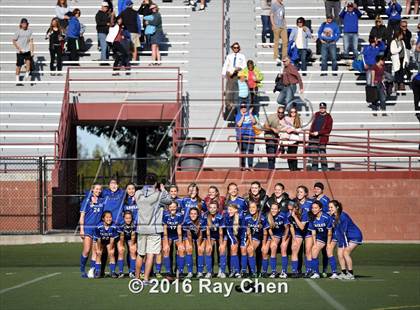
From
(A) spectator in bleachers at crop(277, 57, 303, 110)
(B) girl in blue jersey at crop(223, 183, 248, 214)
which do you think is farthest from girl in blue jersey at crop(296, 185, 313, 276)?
(A) spectator in bleachers at crop(277, 57, 303, 110)

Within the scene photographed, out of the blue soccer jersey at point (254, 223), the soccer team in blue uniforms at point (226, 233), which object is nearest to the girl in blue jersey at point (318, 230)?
the soccer team in blue uniforms at point (226, 233)

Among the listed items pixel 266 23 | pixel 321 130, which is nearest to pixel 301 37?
pixel 266 23

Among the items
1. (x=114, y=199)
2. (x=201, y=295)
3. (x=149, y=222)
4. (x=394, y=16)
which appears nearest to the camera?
(x=201, y=295)

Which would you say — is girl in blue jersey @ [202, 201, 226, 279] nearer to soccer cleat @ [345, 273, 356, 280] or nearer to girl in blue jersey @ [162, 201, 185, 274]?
girl in blue jersey @ [162, 201, 185, 274]

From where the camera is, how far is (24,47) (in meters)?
30.9

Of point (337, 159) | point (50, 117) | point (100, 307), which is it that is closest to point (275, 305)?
point (100, 307)

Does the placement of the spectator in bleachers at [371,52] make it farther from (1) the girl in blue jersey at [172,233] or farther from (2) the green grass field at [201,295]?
(1) the girl in blue jersey at [172,233]

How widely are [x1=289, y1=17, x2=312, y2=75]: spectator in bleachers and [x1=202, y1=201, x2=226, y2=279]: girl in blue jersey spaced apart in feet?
39.1

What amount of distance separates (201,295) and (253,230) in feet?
9.82

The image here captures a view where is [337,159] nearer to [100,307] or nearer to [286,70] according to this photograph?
[286,70]

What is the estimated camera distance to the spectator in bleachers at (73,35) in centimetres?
3091

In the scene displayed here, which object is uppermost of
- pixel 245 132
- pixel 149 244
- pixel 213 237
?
pixel 245 132

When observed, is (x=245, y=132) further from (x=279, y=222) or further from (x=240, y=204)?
(x=279, y=222)

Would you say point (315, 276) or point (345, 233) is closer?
point (345, 233)
